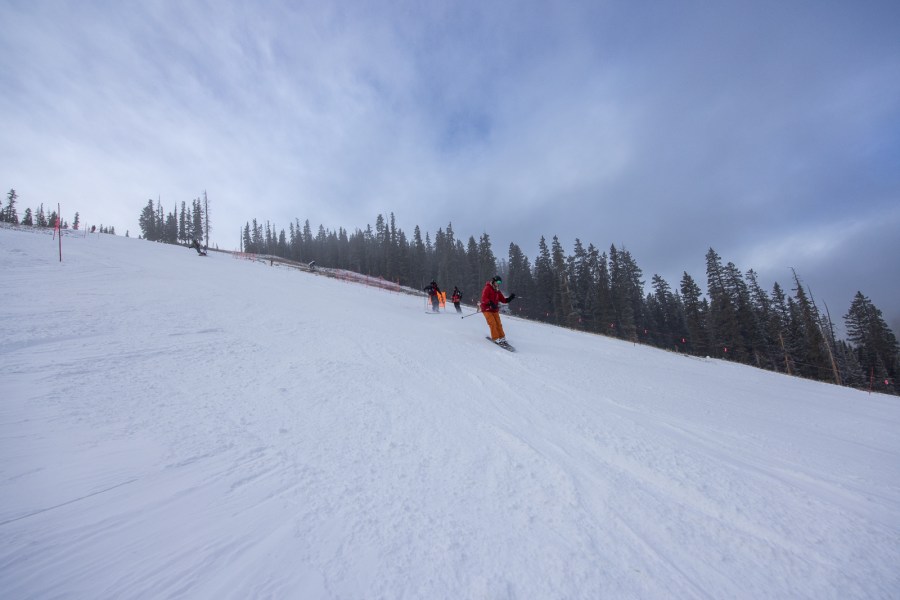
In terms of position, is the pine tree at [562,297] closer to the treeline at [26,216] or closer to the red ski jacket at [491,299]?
the red ski jacket at [491,299]

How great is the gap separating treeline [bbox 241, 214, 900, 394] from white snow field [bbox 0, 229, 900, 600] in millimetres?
24091

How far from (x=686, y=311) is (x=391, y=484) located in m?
54.5

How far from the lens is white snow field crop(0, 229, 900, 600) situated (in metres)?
2.07

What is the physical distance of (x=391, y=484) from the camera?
299 centimetres

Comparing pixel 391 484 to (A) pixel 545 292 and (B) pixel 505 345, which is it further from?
(A) pixel 545 292

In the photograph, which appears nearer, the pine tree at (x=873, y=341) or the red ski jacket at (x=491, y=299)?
the red ski jacket at (x=491, y=299)

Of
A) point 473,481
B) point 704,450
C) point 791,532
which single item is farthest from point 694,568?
point 704,450

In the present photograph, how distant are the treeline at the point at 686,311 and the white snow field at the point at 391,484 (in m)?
24.1

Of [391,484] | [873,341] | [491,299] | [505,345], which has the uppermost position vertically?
[491,299]

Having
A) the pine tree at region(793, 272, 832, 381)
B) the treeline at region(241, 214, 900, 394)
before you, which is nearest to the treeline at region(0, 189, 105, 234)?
the treeline at region(241, 214, 900, 394)

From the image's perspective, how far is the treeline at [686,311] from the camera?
3791cm

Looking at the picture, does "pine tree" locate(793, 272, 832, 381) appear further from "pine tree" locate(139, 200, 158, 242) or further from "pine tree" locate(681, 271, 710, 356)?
"pine tree" locate(139, 200, 158, 242)

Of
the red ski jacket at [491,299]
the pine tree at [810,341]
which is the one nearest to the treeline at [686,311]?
the pine tree at [810,341]

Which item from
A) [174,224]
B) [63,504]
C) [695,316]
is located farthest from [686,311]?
[174,224]
